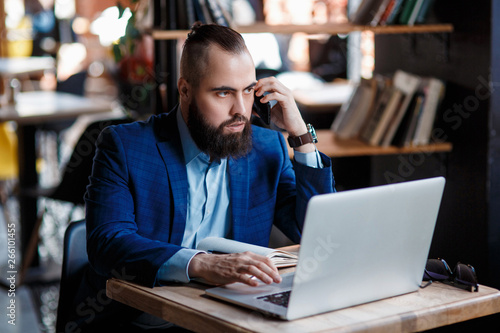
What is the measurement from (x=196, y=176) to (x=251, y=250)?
40cm

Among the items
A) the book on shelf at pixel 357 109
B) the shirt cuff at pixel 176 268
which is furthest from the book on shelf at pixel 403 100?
the shirt cuff at pixel 176 268

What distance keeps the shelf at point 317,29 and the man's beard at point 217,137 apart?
103 cm

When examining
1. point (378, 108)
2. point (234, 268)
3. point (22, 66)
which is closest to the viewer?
Result: point (234, 268)

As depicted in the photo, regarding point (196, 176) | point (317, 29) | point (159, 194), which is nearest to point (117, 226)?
point (159, 194)

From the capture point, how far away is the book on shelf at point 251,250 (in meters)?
1.64

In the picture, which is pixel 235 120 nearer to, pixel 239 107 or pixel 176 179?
pixel 239 107

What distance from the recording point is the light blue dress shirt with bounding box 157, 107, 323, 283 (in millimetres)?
1956

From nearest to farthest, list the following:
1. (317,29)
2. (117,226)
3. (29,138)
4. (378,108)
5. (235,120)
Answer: (117,226), (235,120), (317,29), (378,108), (29,138)

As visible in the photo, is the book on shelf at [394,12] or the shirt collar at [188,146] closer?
the shirt collar at [188,146]

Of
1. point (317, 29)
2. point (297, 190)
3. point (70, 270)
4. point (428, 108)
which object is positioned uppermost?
point (317, 29)

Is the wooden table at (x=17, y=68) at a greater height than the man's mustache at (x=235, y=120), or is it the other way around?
the man's mustache at (x=235, y=120)

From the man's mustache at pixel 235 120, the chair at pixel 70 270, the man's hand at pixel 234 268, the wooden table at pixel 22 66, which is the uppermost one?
the man's mustache at pixel 235 120

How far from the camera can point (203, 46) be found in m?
1.84

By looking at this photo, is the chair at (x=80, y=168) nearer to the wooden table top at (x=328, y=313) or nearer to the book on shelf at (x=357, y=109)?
the book on shelf at (x=357, y=109)
